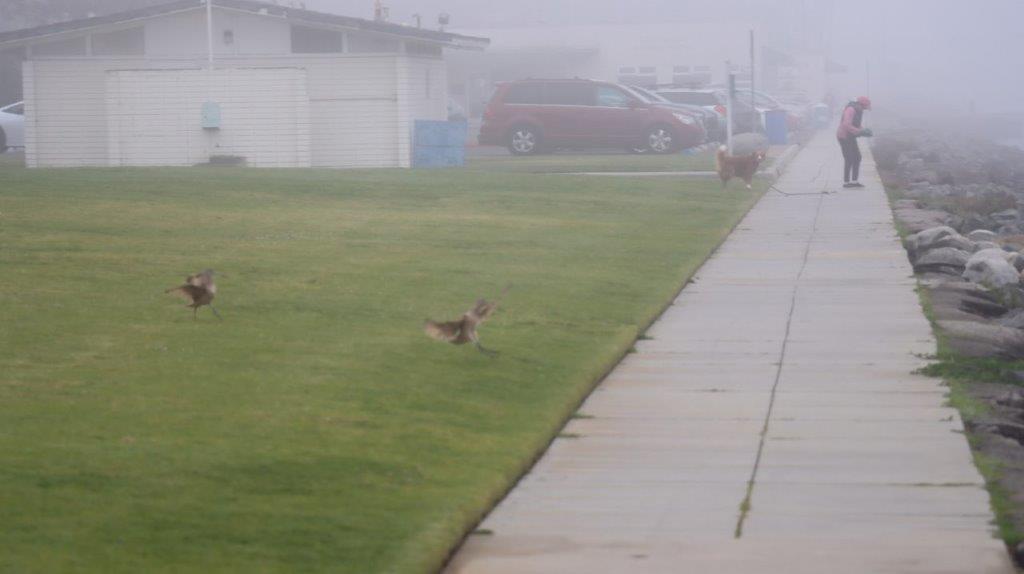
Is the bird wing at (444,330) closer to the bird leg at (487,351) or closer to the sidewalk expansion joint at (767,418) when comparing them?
the bird leg at (487,351)

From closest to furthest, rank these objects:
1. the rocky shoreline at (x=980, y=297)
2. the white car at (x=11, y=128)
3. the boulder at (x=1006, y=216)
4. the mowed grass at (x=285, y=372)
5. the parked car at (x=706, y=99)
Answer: the mowed grass at (x=285, y=372), the rocky shoreline at (x=980, y=297), the boulder at (x=1006, y=216), the white car at (x=11, y=128), the parked car at (x=706, y=99)

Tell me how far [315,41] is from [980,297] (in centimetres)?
2129

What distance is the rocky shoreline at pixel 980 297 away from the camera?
26.4 feet

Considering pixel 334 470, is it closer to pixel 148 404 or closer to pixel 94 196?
pixel 148 404

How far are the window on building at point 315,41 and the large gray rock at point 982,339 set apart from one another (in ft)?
74.1

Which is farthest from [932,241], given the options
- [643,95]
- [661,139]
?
[643,95]

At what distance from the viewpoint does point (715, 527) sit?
6797mm

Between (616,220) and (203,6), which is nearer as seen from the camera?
(616,220)

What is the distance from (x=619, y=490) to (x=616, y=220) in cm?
1306

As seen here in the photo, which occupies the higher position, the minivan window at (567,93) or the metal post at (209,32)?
the metal post at (209,32)

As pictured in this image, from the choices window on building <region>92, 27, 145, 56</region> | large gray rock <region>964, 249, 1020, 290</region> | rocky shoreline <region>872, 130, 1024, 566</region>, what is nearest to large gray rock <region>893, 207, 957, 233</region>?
rocky shoreline <region>872, 130, 1024, 566</region>

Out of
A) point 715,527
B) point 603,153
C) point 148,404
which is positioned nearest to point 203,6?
point 603,153

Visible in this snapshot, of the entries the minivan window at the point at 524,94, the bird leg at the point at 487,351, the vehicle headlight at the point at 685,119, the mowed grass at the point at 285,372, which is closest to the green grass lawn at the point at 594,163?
the vehicle headlight at the point at 685,119

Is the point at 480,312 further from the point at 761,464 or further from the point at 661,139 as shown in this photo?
the point at 661,139
